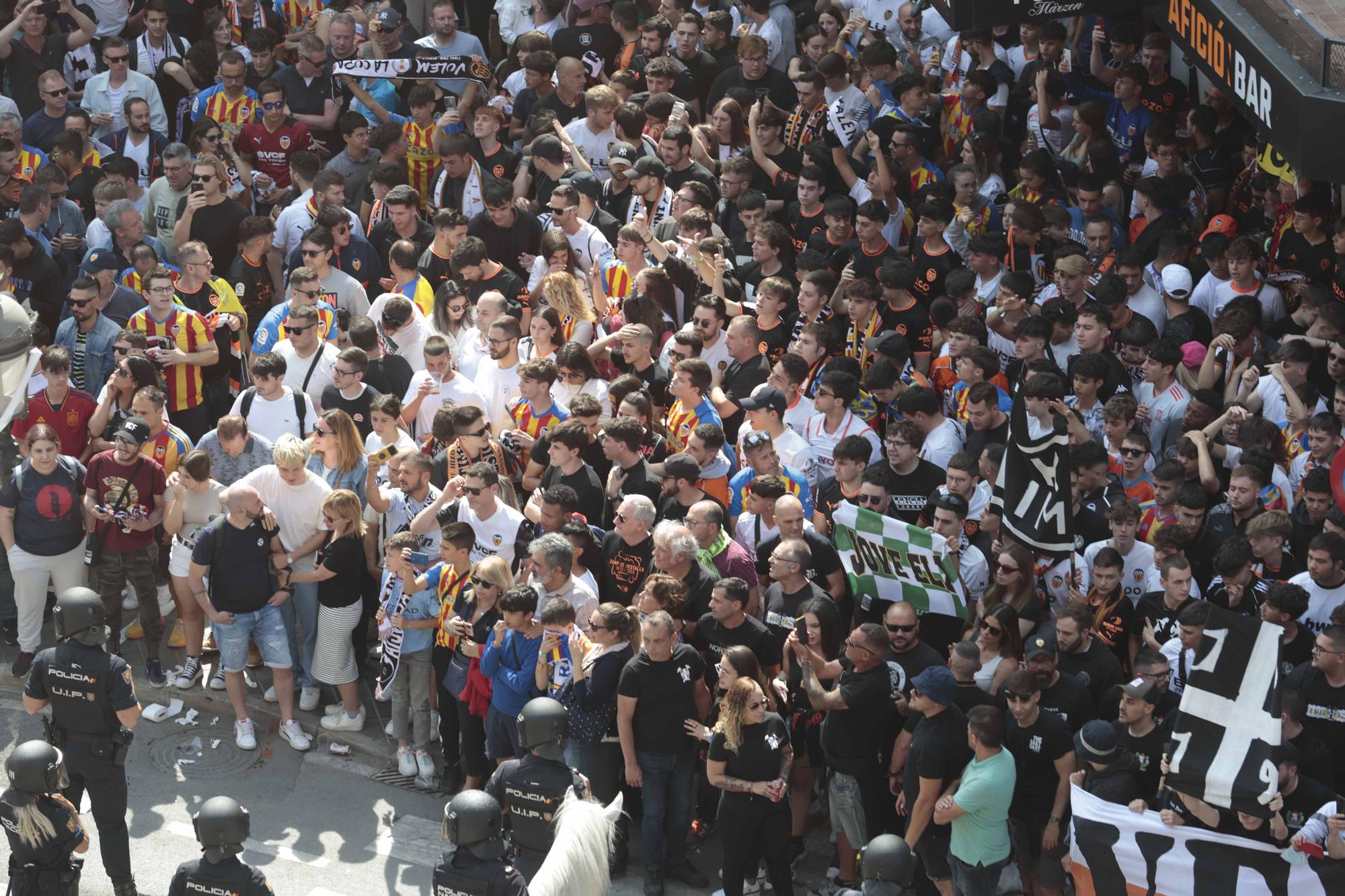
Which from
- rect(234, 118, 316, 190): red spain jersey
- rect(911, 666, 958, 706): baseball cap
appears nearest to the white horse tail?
rect(911, 666, 958, 706): baseball cap

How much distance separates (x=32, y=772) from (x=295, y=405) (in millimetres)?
3819

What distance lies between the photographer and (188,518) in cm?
1109

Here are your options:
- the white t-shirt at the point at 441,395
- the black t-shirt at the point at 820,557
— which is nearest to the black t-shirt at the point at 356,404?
the white t-shirt at the point at 441,395

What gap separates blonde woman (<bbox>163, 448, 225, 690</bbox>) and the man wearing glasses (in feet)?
17.3

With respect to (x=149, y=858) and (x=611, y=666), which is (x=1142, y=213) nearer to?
(x=611, y=666)

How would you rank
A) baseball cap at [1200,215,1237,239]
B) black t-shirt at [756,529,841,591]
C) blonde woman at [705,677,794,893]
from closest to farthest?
blonde woman at [705,677,794,893]
black t-shirt at [756,529,841,591]
baseball cap at [1200,215,1237,239]

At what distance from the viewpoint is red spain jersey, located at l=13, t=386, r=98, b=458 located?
1163 centimetres

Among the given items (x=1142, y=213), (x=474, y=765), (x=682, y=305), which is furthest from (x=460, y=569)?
(x=1142, y=213)

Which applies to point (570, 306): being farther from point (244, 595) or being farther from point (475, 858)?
point (475, 858)

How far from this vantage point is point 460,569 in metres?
10.2

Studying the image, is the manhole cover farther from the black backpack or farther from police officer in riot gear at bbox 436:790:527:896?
police officer in riot gear at bbox 436:790:527:896

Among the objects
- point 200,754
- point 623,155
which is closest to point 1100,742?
point 200,754

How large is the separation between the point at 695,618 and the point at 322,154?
741 cm

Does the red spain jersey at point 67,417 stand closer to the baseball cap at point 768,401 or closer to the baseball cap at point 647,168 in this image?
the baseball cap at point 647,168
